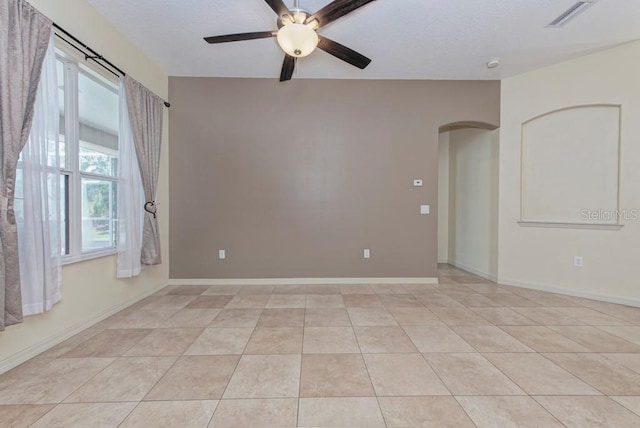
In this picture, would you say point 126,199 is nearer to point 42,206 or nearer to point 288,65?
point 42,206

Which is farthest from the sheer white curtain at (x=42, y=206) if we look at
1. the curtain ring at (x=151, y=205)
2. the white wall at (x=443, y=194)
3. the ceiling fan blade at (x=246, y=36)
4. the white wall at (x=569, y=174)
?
the white wall at (x=443, y=194)

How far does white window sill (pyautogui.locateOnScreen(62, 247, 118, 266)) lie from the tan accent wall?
1.12 meters

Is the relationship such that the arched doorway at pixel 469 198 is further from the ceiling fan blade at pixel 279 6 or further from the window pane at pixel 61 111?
the window pane at pixel 61 111

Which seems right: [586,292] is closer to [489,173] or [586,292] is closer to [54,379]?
[489,173]

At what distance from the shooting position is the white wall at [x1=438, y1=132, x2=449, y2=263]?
5.49 m

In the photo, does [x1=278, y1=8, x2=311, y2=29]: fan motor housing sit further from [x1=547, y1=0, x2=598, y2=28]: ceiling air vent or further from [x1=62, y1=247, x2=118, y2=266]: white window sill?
[x1=62, y1=247, x2=118, y2=266]: white window sill

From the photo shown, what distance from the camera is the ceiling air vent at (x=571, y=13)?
8.36 feet

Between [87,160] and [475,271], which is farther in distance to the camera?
[475,271]

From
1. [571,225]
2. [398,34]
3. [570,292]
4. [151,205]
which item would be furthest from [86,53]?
[570,292]

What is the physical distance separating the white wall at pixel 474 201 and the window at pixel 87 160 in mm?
5027

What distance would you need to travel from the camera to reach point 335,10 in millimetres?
2010

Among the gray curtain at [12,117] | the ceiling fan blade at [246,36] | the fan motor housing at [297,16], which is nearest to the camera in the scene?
the gray curtain at [12,117]

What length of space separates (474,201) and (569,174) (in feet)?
4.23

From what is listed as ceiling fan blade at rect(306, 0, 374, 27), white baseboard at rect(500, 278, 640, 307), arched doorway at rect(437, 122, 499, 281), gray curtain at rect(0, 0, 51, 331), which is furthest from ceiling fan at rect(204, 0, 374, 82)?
white baseboard at rect(500, 278, 640, 307)
